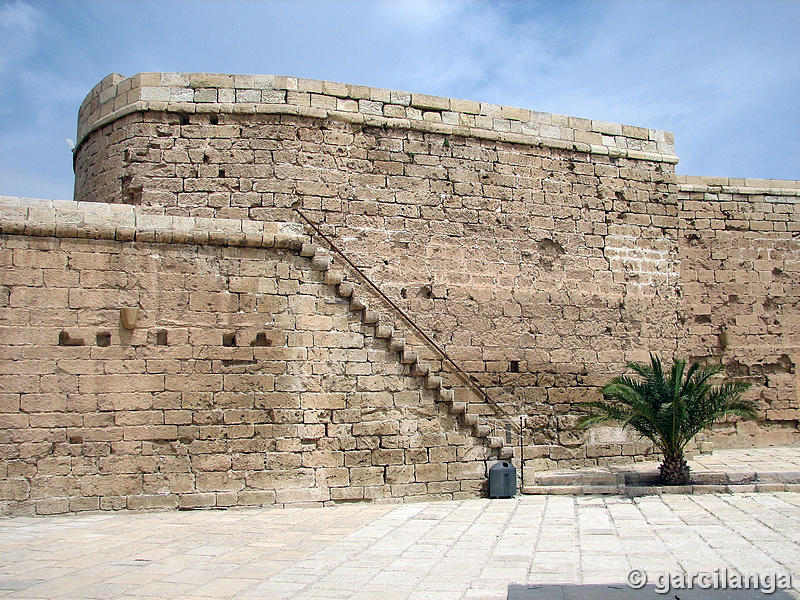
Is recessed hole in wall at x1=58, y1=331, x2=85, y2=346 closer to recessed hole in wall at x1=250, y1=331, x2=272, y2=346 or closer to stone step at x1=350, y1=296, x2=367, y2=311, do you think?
recessed hole in wall at x1=250, y1=331, x2=272, y2=346

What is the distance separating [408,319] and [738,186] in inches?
298

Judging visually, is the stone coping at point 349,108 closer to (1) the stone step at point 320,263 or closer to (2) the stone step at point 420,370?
(1) the stone step at point 320,263

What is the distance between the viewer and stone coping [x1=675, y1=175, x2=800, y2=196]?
13055mm

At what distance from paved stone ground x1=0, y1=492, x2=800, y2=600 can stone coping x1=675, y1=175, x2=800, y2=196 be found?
6401 mm

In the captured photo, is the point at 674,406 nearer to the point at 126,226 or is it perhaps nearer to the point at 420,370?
the point at 420,370

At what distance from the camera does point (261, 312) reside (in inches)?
341

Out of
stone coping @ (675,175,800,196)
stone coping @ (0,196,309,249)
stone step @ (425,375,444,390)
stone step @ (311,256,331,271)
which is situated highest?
stone coping @ (675,175,800,196)

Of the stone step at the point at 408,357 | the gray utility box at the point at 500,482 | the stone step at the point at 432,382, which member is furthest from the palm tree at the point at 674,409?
the stone step at the point at 408,357

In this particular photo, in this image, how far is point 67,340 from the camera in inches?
314

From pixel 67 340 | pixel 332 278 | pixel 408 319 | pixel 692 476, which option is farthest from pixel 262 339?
pixel 692 476

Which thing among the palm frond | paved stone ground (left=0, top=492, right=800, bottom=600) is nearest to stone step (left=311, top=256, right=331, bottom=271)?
paved stone ground (left=0, top=492, right=800, bottom=600)

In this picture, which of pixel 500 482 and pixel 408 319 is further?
pixel 408 319

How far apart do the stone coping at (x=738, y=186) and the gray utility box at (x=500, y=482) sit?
22.6 feet

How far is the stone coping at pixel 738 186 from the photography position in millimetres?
13055
